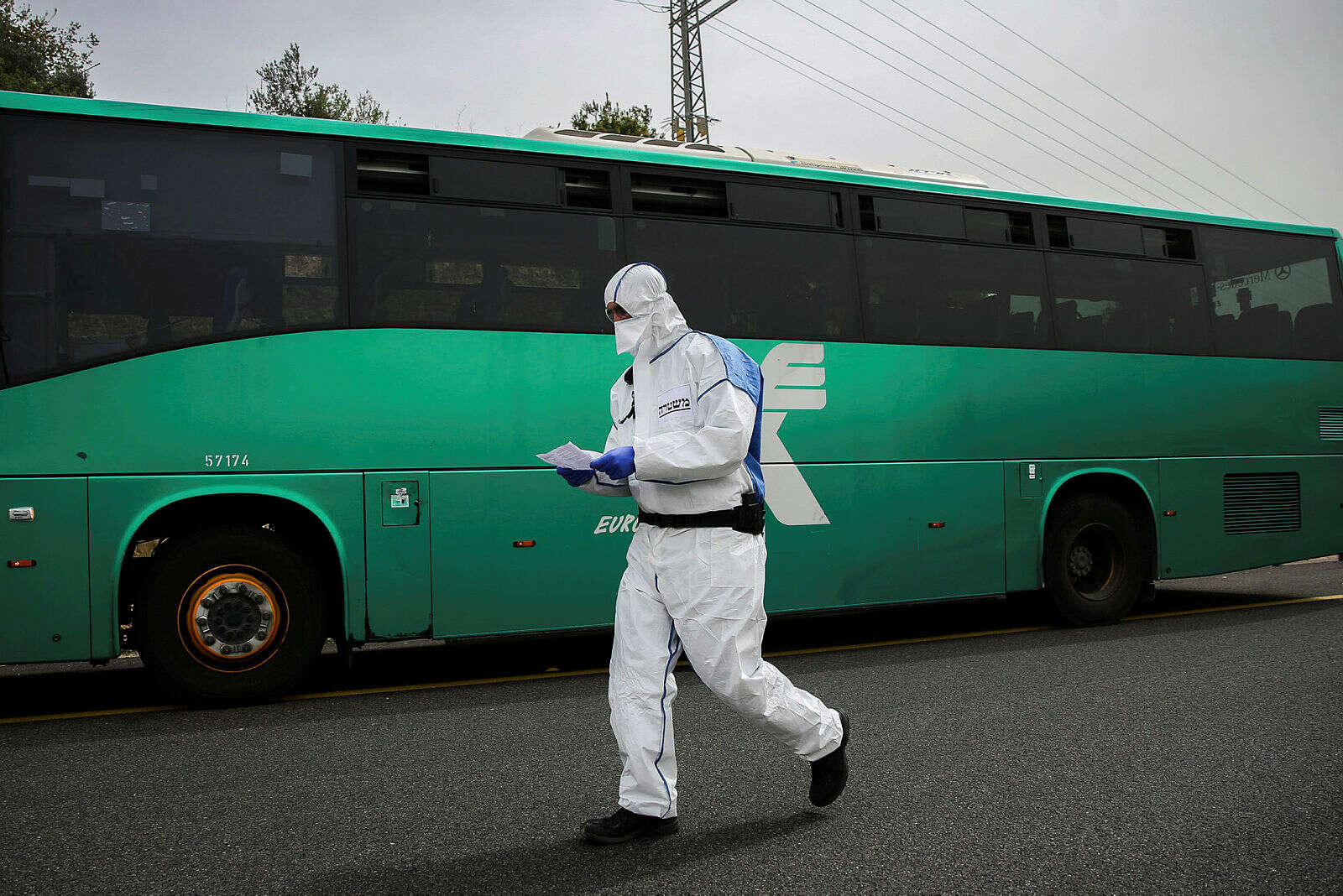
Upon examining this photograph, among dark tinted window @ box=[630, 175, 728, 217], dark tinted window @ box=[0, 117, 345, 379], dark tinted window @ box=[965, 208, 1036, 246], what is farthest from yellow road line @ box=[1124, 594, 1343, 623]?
dark tinted window @ box=[0, 117, 345, 379]

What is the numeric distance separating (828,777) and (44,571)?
421 centimetres

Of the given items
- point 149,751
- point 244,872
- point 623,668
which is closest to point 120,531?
point 149,751

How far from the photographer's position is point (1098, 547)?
341 inches

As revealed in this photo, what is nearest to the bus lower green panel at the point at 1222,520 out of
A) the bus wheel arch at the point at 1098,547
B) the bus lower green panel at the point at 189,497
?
the bus wheel arch at the point at 1098,547

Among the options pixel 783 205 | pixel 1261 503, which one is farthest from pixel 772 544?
pixel 1261 503

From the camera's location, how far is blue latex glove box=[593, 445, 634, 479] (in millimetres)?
3348

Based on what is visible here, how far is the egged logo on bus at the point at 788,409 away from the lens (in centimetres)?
712

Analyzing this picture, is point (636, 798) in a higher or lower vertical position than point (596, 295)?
lower

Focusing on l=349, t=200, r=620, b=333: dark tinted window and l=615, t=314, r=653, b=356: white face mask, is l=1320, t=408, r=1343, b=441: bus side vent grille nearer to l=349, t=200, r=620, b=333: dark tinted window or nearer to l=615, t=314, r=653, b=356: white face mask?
l=349, t=200, r=620, b=333: dark tinted window

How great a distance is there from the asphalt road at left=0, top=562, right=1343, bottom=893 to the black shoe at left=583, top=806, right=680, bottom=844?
5 cm

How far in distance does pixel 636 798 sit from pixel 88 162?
15.0 ft

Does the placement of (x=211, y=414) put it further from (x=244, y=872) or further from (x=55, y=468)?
(x=244, y=872)

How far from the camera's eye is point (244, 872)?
3.24 metres

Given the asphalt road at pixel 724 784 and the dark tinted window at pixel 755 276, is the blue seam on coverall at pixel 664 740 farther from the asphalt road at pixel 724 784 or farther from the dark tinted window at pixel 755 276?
the dark tinted window at pixel 755 276
